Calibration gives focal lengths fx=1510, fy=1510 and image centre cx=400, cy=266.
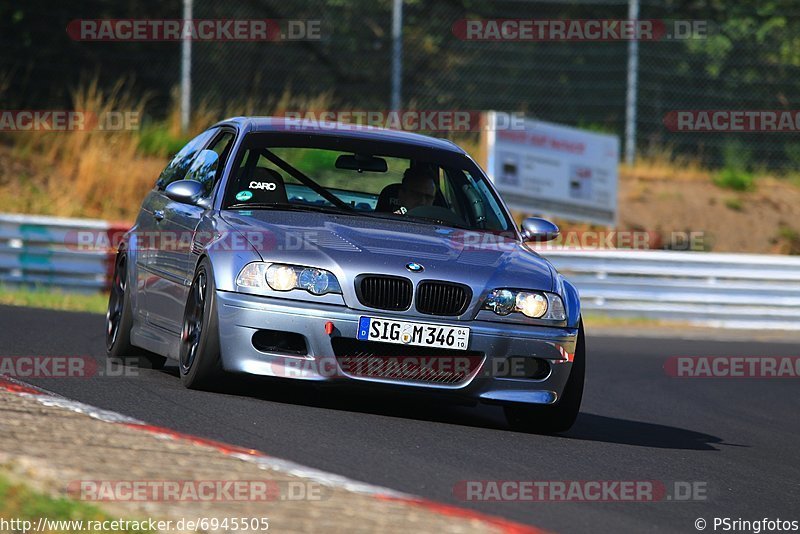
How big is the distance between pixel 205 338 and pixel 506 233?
84.0 inches

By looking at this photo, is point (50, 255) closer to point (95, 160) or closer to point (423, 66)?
point (95, 160)

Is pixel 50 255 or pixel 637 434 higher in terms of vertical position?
pixel 50 255

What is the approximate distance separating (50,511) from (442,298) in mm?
3291

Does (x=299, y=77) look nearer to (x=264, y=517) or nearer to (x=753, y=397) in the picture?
(x=753, y=397)

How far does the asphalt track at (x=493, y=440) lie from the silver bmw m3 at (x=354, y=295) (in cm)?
22

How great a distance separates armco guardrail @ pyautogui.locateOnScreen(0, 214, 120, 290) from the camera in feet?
56.5

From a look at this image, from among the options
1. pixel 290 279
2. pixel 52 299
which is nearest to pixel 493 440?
Answer: pixel 290 279

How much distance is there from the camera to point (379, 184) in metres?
9.12

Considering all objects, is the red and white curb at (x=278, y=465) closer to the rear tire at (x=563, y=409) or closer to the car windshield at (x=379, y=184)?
the car windshield at (x=379, y=184)

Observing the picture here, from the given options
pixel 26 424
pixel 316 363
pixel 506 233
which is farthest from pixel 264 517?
pixel 506 233

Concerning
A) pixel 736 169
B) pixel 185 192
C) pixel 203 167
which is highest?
pixel 736 169

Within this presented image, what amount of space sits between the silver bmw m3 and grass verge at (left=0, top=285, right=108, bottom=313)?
606 cm

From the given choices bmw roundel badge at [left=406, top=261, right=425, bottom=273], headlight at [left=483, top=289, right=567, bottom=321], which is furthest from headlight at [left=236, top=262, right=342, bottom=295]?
headlight at [left=483, top=289, right=567, bottom=321]

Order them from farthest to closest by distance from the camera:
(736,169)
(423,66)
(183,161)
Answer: (736,169) < (423,66) < (183,161)
